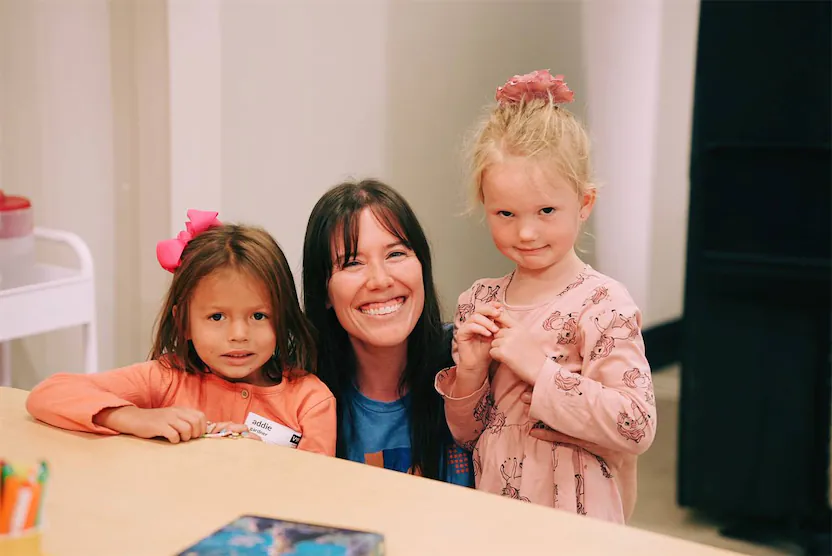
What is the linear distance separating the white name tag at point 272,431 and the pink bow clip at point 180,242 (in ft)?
0.77

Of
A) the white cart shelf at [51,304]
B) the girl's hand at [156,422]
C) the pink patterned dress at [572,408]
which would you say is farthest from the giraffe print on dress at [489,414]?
the white cart shelf at [51,304]

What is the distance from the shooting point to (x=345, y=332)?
4.69 feet

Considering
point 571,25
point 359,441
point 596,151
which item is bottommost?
point 359,441

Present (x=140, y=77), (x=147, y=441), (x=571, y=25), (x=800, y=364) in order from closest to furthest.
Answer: (x=147, y=441) < (x=140, y=77) < (x=800, y=364) < (x=571, y=25)

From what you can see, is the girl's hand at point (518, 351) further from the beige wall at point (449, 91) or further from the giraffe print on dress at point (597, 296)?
the beige wall at point (449, 91)

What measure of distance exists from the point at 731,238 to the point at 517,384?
147 centimetres

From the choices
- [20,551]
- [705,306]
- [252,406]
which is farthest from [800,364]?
[20,551]

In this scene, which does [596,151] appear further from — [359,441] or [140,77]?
[359,441]

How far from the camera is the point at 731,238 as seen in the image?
253 centimetres

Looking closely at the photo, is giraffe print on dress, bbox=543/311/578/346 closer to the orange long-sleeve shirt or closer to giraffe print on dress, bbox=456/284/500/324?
giraffe print on dress, bbox=456/284/500/324

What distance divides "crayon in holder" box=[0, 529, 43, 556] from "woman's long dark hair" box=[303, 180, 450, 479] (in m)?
0.62

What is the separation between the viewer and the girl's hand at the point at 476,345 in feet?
3.97

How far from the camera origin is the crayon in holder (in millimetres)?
761

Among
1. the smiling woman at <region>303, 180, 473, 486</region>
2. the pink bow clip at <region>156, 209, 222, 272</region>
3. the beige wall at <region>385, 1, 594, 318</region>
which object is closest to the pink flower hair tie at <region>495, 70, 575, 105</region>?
the smiling woman at <region>303, 180, 473, 486</region>
